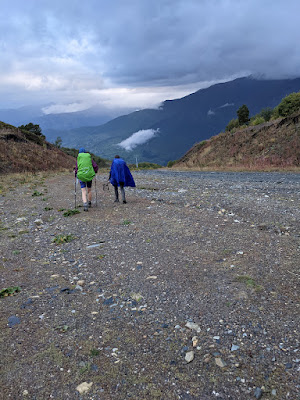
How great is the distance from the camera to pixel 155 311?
4.54 m

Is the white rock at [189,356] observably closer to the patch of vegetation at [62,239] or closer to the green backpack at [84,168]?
the patch of vegetation at [62,239]

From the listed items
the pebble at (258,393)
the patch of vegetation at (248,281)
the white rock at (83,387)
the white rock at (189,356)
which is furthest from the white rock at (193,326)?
the white rock at (83,387)

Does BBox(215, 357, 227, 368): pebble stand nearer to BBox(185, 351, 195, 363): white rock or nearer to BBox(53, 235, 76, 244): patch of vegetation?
BBox(185, 351, 195, 363): white rock

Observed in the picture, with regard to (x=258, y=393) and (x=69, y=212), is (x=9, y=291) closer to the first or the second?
(x=258, y=393)

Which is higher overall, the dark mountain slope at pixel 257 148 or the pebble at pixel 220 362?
the dark mountain slope at pixel 257 148

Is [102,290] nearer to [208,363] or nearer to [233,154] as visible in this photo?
[208,363]

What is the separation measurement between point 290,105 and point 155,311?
43.5 metres

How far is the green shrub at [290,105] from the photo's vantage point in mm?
39875

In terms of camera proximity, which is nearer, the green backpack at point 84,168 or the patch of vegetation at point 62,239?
the patch of vegetation at point 62,239

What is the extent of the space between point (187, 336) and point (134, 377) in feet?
3.07

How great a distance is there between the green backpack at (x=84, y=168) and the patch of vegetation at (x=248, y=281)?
317 inches

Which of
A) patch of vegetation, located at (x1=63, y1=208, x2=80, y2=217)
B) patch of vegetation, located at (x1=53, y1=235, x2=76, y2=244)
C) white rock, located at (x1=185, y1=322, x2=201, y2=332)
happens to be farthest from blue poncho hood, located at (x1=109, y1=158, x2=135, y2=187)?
white rock, located at (x1=185, y1=322, x2=201, y2=332)

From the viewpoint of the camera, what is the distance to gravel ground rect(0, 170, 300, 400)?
3199 millimetres

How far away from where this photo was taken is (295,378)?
→ 10.1ft
